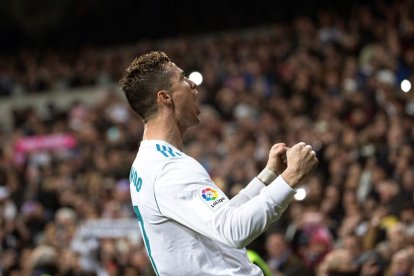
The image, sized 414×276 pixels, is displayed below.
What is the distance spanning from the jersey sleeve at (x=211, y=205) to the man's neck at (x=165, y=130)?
0.22 metres

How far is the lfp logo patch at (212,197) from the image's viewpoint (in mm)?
3203

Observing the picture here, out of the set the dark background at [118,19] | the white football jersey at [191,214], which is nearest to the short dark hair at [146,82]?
the white football jersey at [191,214]

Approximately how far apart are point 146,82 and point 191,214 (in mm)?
644

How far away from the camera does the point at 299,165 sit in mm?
3242

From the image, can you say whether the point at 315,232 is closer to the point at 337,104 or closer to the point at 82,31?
the point at 337,104

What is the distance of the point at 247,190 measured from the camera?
12.4 ft

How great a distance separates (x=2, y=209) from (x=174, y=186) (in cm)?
1002

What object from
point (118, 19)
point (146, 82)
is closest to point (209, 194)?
point (146, 82)

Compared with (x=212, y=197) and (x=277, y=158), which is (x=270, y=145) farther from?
(x=212, y=197)

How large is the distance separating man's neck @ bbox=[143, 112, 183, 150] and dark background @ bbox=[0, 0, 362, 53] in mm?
13035


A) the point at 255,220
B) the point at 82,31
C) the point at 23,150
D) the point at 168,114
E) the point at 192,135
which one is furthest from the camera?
the point at 82,31

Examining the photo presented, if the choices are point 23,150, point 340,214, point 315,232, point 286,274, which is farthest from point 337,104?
point 23,150

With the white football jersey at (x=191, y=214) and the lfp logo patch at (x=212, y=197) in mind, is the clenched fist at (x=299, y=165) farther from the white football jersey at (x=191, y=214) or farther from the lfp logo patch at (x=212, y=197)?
the lfp logo patch at (x=212, y=197)

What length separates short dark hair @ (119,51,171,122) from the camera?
358 cm
